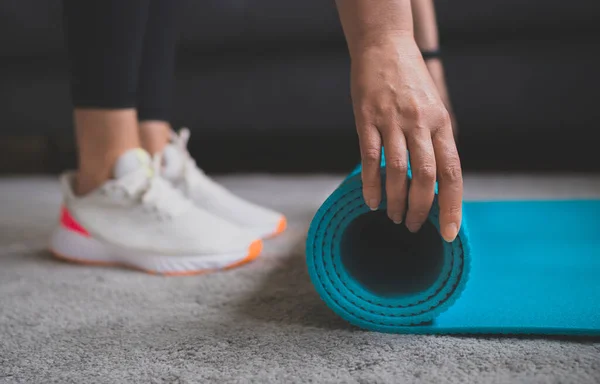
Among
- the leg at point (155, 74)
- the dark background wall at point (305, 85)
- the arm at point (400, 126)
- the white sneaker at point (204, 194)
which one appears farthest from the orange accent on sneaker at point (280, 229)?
the dark background wall at point (305, 85)

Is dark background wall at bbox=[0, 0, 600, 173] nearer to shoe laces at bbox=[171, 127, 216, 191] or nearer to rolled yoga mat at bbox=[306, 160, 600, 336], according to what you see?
shoe laces at bbox=[171, 127, 216, 191]

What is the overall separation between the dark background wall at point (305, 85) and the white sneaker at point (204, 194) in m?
1.12

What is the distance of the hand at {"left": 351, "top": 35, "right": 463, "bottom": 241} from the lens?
24.2 inches

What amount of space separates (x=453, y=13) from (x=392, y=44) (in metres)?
1.52

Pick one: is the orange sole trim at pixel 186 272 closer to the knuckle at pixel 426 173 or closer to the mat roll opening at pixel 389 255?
the mat roll opening at pixel 389 255

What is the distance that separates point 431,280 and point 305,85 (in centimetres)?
173

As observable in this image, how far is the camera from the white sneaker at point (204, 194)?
126 cm

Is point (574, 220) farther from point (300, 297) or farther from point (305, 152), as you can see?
point (305, 152)

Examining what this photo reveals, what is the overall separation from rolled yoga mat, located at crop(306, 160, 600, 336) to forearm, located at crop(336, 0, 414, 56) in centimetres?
17

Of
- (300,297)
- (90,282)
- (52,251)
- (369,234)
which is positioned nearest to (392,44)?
(369,234)

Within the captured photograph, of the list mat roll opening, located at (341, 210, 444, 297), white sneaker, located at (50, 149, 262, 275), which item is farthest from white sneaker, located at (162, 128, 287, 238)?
mat roll opening, located at (341, 210, 444, 297)

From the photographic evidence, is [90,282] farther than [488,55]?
No

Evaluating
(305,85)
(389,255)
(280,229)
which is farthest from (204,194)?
(305,85)

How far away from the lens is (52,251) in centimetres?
112
